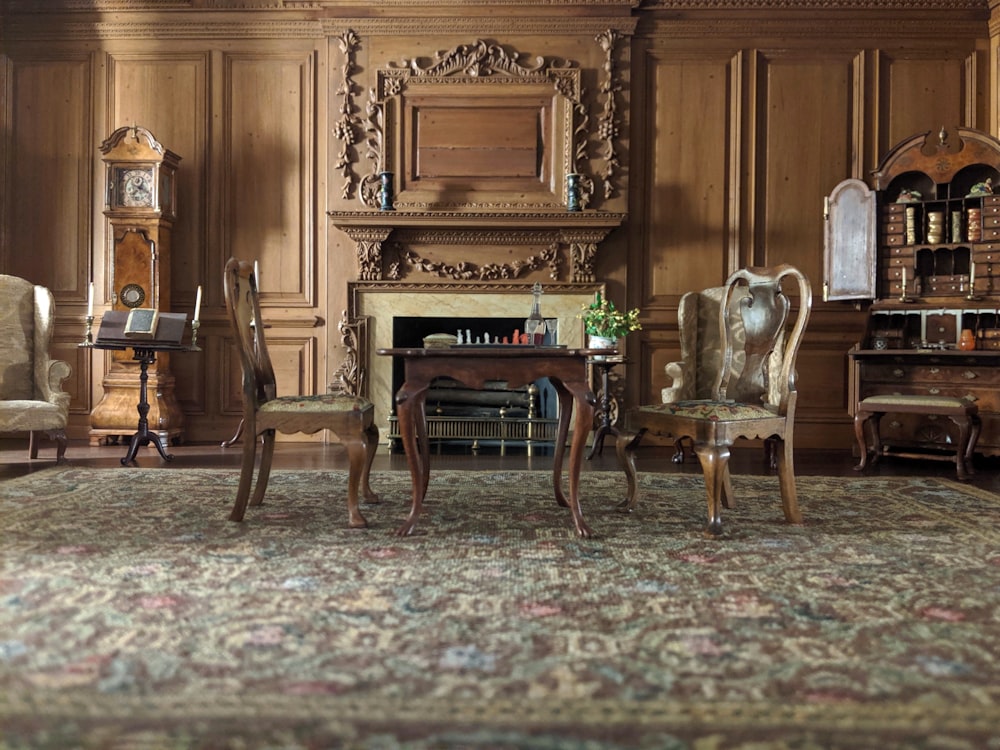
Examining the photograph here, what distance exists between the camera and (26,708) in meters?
1.37

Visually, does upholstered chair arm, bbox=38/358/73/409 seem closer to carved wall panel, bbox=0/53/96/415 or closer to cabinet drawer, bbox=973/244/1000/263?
carved wall panel, bbox=0/53/96/415

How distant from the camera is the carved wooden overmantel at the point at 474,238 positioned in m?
5.85

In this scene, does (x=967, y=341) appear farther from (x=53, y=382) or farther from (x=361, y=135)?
(x=53, y=382)

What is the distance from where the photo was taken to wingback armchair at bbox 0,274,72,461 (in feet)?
15.0

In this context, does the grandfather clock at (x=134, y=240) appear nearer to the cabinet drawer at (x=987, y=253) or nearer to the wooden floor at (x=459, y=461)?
the wooden floor at (x=459, y=461)

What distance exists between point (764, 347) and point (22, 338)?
13.6ft

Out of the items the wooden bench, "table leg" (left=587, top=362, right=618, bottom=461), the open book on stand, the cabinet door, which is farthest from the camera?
the cabinet door

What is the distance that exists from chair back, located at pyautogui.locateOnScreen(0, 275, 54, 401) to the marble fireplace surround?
6.49ft

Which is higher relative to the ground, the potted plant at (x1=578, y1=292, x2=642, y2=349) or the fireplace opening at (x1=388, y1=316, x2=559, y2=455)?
the potted plant at (x1=578, y1=292, x2=642, y2=349)

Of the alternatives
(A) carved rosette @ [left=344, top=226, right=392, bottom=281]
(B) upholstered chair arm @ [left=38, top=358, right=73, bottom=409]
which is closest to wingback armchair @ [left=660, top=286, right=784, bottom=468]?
(A) carved rosette @ [left=344, top=226, right=392, bottom=281]

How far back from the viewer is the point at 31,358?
4730 mm

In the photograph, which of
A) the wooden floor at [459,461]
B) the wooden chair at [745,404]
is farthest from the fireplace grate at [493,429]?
the wooden chair at [745,404]

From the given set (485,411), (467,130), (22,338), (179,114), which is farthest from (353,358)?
(179,114)

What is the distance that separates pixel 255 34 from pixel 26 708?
5.86 m
